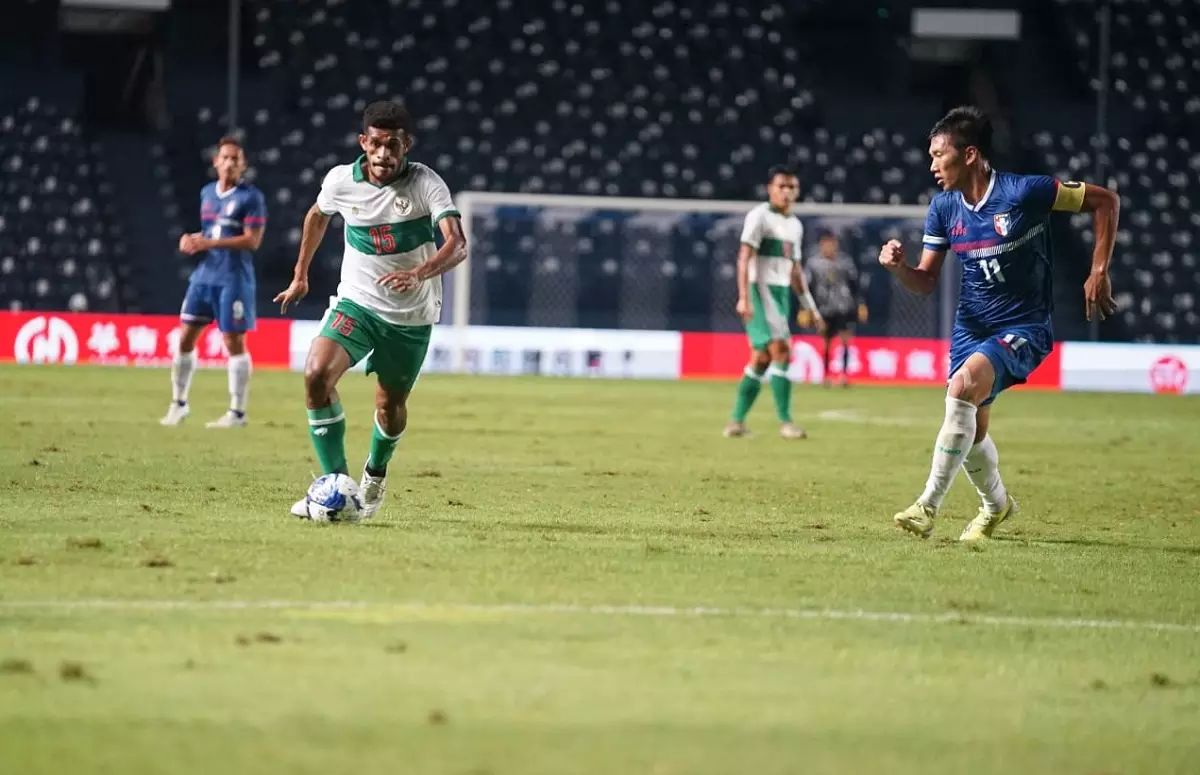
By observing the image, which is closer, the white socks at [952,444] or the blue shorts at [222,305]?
the white socks at [952,444]

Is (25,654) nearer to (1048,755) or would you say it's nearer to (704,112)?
(1048,755)

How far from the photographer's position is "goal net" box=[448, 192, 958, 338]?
30.1 metres

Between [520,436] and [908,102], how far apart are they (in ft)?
70.7

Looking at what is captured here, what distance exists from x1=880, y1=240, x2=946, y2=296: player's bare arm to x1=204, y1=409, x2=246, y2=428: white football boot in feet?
24.5

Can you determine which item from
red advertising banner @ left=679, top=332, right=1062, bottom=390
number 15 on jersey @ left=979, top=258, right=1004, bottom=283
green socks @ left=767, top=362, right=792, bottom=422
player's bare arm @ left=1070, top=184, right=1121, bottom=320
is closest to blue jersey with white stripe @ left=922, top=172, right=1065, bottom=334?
number 15 on jersey @ left=979, top=258, right=1004, bottom=283

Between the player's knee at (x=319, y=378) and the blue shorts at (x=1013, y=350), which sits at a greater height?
the blue shorts at (x=1013, y=350)

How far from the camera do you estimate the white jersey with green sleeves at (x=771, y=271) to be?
51.3 feet

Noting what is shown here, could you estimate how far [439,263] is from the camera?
8.16 m

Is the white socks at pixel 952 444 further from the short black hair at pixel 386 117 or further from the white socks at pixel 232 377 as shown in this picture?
the white socks at pixel 232 377

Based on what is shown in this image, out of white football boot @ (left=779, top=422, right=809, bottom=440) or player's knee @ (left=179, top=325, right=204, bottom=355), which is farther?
white football boot @ (left=779, top=422, right=809, bottom=440)

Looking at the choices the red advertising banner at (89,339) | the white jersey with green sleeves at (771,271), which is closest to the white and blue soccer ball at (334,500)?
the white jersey with green sleeves at (771,271)

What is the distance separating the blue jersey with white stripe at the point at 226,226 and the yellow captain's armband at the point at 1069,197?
7.93 meters

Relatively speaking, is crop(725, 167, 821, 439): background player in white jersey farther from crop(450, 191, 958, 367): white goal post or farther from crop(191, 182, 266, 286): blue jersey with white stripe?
crop(450, 191, 958, 367): white goal post

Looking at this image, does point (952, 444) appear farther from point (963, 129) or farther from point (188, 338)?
point (188, 338)
